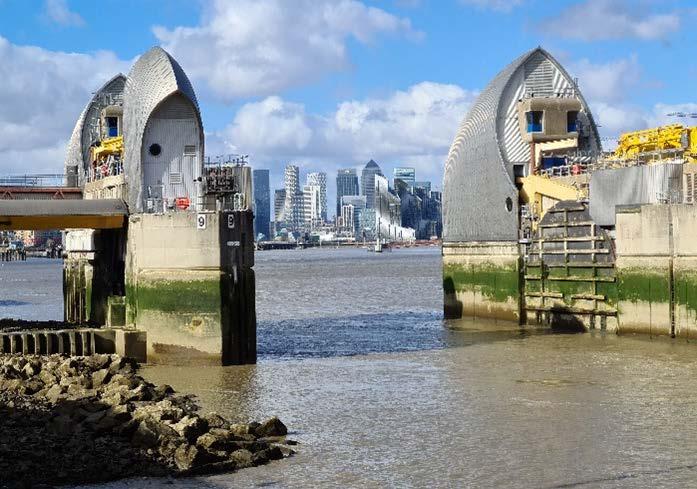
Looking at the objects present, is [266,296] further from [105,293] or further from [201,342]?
[201,342]

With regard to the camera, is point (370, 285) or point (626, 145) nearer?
point (626, 145)

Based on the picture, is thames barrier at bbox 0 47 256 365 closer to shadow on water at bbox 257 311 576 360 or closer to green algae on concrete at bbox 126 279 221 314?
green algae on concrete at bbox 126 279 221 314

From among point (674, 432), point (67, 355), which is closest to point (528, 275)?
point (67, 355)

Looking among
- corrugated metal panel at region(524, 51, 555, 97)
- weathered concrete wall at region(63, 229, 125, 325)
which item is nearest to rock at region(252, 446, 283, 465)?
weathered concrete wall at region(63, 229, 125, 325)

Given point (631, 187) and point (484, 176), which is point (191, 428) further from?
point (484, 176)

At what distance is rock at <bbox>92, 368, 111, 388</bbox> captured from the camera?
104 feet

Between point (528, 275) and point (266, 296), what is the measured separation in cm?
3893

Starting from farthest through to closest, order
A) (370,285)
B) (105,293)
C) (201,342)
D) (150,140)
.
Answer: (370,285)
(105,293)
(150,140)
(201,342)

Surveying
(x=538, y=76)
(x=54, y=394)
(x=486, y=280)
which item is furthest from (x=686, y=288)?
(x=54, y=394)

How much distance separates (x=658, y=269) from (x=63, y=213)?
71.9 feet

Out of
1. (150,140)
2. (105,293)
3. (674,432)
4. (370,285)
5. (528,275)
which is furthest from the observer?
(370,285)

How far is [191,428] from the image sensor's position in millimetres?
23562

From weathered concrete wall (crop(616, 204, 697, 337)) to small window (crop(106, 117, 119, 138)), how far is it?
84.6ft

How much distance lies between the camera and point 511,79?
59062 millimetres
